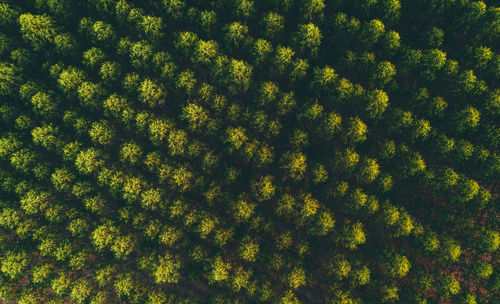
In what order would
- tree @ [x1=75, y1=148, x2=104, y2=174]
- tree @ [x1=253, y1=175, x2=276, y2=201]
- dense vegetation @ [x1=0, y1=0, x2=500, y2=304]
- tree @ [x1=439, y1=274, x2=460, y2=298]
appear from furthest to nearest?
tree @ [x1=253, y1=175, x2=276, y2=201] → dense vegetation @ [x1=0, y1=0, x2=500, y2=304] → tree @ [x1=75, y1=148, x2=104, y2=174] → tree @ [x1=439, y1=274, x2=460, y2=298]

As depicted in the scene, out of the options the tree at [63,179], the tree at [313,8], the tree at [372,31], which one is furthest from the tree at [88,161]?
the tree at [372,31]

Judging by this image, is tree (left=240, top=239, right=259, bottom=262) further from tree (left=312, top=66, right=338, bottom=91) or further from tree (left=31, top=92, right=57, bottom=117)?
tree (left=31, top=92, right=57, bottom=117)

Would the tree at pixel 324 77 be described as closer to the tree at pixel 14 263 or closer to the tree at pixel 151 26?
the tree at pixel 151 26

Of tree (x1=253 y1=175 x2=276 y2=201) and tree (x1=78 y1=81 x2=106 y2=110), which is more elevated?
tree (x1=78 y1=81 x2=106 y2=110)

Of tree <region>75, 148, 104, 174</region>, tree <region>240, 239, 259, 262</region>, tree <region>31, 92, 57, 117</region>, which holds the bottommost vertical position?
tree <region>240, 239, 259, 262</region>

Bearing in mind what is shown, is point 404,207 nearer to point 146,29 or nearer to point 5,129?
point 146,29

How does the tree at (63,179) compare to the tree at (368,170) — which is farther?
the tree at (63,179)

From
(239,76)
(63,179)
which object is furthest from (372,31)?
(63,179)

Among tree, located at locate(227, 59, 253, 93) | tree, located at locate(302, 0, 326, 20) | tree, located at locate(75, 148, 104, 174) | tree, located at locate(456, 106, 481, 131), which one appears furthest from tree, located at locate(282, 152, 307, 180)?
tree, located at locate(75, 148, 104, 174)

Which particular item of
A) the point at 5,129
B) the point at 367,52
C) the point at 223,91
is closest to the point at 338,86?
the point at 367,52
